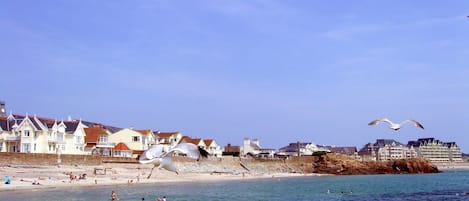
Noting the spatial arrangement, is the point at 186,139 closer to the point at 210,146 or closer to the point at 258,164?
the point at 210,146

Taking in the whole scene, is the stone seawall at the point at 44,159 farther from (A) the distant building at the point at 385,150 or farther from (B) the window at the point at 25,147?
(A) the distant building at the point at 385,150

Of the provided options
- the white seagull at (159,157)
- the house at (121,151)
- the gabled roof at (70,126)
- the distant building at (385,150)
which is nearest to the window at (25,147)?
the gabled roof at (70,126)

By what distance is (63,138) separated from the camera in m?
70.2

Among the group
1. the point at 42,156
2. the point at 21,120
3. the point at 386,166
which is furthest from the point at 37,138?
the point at 386,166

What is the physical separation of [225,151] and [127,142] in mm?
34037

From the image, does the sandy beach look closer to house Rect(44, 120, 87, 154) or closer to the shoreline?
the shoreline

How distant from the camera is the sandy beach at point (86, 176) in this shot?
46.9 metres

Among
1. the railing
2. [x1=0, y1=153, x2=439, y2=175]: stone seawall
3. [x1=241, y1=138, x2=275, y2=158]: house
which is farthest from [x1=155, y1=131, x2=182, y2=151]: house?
[x1=241, y1=138, x2=275, y2=158]: house

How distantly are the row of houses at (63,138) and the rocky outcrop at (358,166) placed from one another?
34.2m

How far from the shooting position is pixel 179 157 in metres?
76.4

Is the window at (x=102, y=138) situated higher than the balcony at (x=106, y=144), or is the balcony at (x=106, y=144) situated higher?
the window at (x=102, y=138)

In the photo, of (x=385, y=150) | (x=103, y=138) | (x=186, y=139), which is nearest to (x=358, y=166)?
(x=186, y=139)

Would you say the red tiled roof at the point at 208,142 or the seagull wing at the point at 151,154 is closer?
the seagull wing at the point at 151,154

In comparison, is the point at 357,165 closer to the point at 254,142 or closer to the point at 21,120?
the point at 254,142
